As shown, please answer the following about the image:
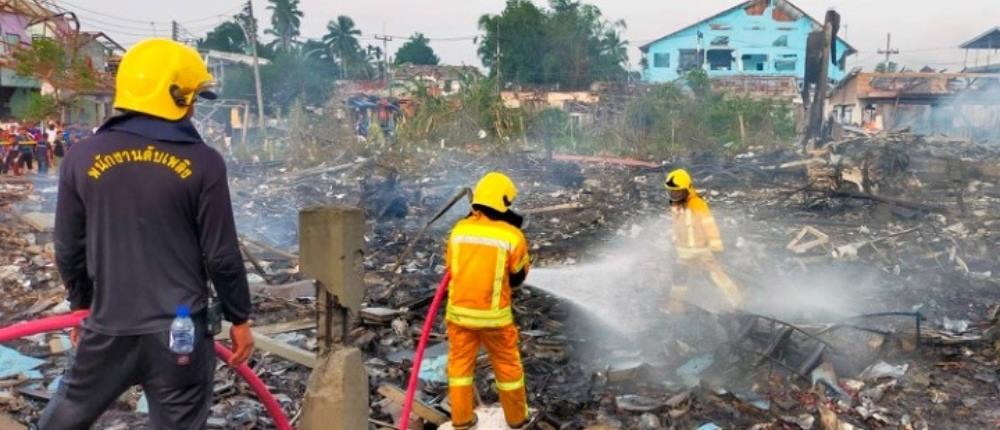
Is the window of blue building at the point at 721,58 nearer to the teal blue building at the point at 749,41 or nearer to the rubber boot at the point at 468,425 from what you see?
the teal blue building at the point at 749,41

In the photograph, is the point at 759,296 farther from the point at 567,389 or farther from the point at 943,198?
the point at 943,198

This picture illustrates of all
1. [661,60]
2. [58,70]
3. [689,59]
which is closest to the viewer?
[58,70]

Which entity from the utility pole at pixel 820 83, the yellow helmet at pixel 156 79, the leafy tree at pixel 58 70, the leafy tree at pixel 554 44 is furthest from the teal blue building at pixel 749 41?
the yellow helmet at pixel 156 79

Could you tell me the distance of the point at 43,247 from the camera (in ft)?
29.0

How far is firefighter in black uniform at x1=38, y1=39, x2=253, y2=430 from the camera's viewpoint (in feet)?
7.82

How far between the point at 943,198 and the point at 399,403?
1301cm

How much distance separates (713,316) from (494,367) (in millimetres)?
2432

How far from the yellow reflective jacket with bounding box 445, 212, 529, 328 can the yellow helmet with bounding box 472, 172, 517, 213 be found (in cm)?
11

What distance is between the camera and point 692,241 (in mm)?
6348

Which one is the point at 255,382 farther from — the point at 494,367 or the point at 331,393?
the point at 494,367

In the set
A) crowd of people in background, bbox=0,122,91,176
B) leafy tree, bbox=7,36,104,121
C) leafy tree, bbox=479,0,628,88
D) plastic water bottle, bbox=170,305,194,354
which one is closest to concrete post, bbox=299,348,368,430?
plastic water bottle, bbox=170,305,194,354

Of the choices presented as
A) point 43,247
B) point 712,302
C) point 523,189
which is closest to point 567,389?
point 712,302

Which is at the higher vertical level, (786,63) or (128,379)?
(786,63)

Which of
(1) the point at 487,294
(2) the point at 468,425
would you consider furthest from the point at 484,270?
(2) the point at 468,425
